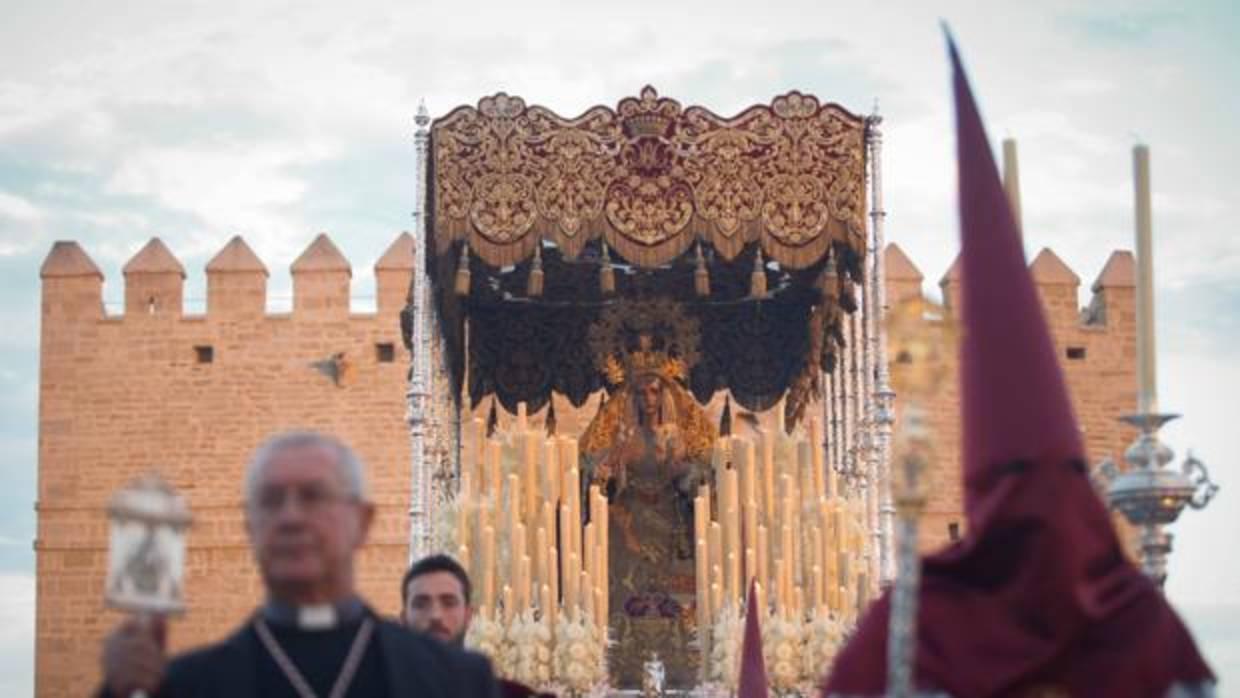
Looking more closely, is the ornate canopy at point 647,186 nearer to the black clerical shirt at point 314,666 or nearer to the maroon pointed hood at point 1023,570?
the maroon pointed hood at point 1023,570

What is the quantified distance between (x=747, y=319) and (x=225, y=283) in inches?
497

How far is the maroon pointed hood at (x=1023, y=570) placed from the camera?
3756 mm

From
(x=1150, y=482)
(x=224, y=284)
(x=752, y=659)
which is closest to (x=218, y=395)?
(x=224, y=284)

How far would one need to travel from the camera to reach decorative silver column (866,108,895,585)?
11.4m

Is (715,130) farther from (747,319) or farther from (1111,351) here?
(1111,351)

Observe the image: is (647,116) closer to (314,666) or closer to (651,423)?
(651,423)

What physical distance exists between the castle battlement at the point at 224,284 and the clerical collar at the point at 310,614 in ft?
68.4

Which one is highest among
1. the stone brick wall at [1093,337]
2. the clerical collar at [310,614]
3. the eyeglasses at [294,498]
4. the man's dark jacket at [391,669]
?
the stone brick wall at [1093,337]

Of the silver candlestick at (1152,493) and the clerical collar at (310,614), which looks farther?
the silver candlestick at (1152,493)

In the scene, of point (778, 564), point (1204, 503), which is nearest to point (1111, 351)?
point (778, 564)

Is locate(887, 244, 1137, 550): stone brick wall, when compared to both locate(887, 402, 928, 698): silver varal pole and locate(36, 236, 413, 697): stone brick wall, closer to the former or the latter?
locate(36, 236, 413, 697): stone brick wall

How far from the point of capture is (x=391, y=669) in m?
3.64

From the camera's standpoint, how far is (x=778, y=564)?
11469mm

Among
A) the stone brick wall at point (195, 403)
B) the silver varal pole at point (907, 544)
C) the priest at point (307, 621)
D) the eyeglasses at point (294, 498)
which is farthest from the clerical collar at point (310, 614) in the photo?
the stone brick wall at point (195, 403)
